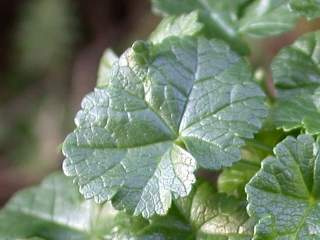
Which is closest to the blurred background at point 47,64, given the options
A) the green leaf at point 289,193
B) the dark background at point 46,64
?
the dark background at point 46,64

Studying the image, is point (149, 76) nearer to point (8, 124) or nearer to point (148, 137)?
point (148, 137)

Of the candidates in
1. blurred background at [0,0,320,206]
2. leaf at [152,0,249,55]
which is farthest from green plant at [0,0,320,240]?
blurred background at [0,0,320,206]

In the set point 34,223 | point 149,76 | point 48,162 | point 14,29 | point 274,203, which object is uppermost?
point 149,76

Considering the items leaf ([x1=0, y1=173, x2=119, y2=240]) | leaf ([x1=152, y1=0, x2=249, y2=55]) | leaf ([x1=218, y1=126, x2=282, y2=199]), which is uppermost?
leaf ([x1=152, y1=0, x2=249, y2=55])

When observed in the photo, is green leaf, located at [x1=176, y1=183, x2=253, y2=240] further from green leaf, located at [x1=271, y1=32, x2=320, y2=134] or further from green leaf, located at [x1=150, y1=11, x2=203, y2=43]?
green leaf, located at [x1=150, y1=11, x2=203, y2=43]

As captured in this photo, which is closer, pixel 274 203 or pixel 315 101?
pixel 274 203

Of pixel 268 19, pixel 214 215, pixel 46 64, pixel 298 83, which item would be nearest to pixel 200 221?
pixel 214 215

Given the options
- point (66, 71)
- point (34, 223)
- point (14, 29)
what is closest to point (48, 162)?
point (66, 71)
